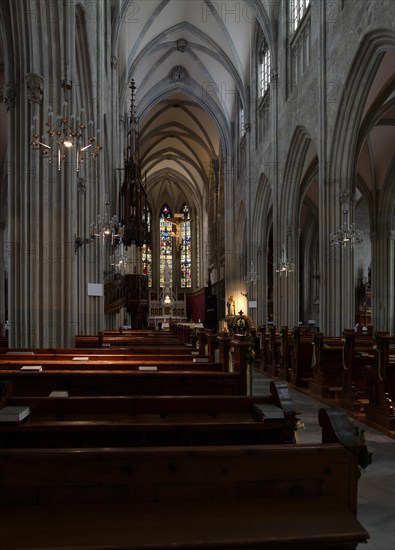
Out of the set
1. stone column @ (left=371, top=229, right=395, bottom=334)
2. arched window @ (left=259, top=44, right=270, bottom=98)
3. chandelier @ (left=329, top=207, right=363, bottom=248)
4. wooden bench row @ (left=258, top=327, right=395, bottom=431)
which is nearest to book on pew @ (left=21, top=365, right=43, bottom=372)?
wooden bench row @ (left=258, top=327, right=395, bottom=431)

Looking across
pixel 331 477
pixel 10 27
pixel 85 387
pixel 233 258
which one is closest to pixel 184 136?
pixel 233 258

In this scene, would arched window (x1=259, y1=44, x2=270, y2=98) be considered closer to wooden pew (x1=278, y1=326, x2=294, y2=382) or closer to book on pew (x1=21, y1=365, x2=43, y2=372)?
wooden pew (x1=278, y1=326, x2=294, y2=382)

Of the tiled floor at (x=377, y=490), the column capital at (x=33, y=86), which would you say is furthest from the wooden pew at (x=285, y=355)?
the column capital at (x=33, y=86)

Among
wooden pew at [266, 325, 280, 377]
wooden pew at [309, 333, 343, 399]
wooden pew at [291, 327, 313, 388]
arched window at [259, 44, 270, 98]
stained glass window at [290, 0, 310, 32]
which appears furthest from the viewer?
arched window at [259, 44, 270, 98]

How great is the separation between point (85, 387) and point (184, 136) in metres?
36.3

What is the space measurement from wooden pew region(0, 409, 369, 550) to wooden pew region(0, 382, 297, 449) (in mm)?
875

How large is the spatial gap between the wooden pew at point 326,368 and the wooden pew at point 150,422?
6.46 m

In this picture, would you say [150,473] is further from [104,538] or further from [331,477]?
[331,477]

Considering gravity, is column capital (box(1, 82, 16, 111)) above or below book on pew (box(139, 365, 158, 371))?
above

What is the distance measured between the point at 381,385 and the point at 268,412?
4805 millimetres

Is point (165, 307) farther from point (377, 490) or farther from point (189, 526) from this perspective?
point (189, 526)

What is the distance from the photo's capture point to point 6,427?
3.05 meters

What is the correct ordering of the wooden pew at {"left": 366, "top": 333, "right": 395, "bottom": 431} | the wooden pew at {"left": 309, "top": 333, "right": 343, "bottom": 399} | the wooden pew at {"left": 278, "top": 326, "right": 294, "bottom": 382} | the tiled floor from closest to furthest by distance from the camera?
the tiled floor, the wooden pew at {"left": 366, "top": 333, "right": 395, "bottom": 431}, the wooden pew at {"left": 309, "top": 333, "right": 343, "bottom": 399}, the wooden pew at {"left": 278, "top": 326, "right": 294, "bottom": 382}

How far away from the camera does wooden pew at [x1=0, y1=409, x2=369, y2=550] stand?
1.97 metres
